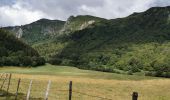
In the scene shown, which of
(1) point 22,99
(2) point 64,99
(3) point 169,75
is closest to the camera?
(1) point 22,99

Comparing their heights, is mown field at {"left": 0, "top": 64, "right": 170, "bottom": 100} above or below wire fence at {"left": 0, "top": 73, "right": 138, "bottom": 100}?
below

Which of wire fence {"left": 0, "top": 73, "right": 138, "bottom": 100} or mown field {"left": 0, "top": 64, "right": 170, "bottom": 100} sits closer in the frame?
wire fence {"left": 0, "top": 73, "right": 138, "bottom": 100}

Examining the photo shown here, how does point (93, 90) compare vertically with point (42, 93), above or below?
below

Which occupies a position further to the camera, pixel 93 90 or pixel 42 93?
pixel 93 90

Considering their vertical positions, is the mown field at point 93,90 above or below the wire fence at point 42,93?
below

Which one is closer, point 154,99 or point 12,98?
point 12,98

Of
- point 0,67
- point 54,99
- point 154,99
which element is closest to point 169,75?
point 0,67

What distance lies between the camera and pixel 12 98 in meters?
41.1

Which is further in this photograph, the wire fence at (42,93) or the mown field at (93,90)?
the mown field at (93,90)

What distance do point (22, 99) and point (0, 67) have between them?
6472 inches

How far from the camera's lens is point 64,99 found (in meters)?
46.7

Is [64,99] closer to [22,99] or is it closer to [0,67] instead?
[22,99]

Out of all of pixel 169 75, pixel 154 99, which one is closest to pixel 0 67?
pixel 169 75

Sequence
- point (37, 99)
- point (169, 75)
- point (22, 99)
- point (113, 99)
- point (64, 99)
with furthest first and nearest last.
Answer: point (169, 75), point (113, 99), point (64, 99), point (37, 99), point (22, 99)
